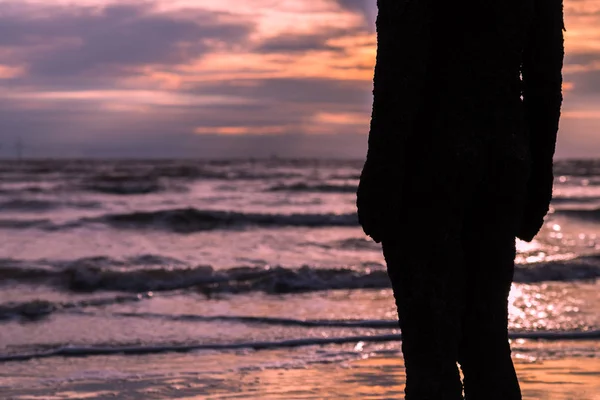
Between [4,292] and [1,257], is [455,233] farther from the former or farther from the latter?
[1,257]

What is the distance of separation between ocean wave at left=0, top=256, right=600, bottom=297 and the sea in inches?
1.0

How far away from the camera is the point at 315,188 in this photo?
3381 cm

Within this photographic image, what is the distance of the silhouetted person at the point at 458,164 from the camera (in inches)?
136

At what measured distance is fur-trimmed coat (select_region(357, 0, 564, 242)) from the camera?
344 centimetres

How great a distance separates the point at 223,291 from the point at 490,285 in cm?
729

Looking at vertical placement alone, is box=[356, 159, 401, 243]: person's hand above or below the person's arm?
below

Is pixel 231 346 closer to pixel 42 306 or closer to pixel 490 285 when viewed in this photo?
pixel 42 306

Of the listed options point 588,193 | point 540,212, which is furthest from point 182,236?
point 588,193

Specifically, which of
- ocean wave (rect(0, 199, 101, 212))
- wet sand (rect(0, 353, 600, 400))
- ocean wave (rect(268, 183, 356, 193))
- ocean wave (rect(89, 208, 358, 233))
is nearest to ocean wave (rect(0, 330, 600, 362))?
wet sand (rect(0, 353, 600, 400))

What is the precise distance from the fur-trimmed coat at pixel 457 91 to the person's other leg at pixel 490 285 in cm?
20

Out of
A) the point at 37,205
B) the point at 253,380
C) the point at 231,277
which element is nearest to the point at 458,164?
the point at 253,380

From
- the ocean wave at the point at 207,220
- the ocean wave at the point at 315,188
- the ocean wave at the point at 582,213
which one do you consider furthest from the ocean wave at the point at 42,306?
the ocean wave at the point at 315,188

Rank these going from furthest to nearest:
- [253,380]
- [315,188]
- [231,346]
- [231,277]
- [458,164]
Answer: [315,188]
[231,277]
[231,346]
[253,380]
[458,164]

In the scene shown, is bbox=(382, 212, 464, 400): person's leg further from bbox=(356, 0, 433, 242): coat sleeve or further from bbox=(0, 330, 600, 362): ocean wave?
bbox=(0, 330, 600, 362): ocean wave
